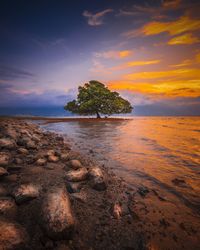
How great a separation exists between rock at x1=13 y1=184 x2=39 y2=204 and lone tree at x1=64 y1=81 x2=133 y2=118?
123 ft

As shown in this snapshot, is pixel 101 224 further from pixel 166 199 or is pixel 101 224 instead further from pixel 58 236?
pixel 166 199

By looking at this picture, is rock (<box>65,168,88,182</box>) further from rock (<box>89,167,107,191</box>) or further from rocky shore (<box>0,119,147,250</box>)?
rock (<box>89,167,107,191</box>)

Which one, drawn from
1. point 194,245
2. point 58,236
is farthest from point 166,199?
point 58,236

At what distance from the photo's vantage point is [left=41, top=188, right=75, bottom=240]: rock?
1.86m

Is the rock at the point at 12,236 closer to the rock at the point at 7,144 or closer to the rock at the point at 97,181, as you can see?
the rock at the point at 97,181

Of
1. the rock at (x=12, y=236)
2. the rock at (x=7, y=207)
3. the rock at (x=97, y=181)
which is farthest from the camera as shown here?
the rock at (x=97, y=181)

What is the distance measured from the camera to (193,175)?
4441 mm

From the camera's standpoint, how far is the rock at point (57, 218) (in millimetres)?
1859

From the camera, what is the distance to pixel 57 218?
1.92 m

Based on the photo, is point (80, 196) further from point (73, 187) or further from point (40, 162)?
point (40, 162)

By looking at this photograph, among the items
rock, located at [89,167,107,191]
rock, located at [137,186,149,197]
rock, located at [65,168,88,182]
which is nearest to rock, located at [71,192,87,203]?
rock, located at [89,167,107,191]

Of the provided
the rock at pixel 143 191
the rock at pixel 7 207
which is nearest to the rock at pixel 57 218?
the rock at pixel 7 207

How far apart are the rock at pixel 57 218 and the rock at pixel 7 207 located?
0.56m

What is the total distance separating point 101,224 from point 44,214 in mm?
911
